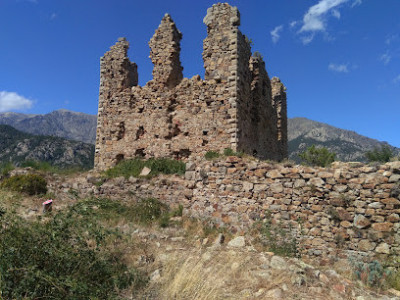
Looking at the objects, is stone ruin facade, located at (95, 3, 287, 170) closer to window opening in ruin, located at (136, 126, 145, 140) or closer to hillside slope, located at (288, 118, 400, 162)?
window opening in ruin, located at (136, 126, 145, 140)

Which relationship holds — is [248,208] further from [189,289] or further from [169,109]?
[169,109]

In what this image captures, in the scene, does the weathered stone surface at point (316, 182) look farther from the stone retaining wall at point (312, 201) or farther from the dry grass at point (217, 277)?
the dry grass at point (217, 277)

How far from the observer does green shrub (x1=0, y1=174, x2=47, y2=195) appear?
39.1ft

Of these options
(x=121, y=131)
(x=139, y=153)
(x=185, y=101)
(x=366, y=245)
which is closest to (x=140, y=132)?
(x=139, y=153)

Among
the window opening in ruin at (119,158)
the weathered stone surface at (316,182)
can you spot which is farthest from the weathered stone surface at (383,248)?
the window opening in ruin at (119,158)

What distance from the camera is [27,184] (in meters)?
12.1

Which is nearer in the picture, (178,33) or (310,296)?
(310,296)

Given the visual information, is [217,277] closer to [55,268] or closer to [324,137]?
[55,268]

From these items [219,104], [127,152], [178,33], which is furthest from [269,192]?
[178,33]

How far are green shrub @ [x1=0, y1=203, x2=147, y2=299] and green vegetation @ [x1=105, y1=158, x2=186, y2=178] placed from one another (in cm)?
684

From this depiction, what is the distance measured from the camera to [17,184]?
12.0 meters

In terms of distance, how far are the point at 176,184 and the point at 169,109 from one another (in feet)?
13.9

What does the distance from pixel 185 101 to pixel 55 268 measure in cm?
993

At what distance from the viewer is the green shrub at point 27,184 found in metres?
11.9
